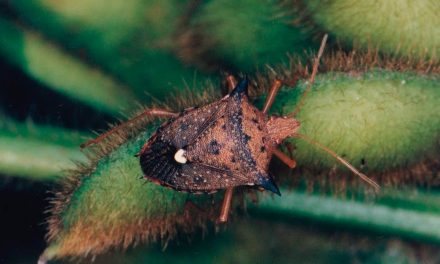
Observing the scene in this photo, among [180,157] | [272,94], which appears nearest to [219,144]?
[180,157]

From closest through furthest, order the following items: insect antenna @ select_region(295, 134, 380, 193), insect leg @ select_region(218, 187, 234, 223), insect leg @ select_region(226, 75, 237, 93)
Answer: insect antenna @ select_region(295, 134, 380, 193) → insect leg @ select_region(218, 187, 234, 223) → insect leg @ select_region(226, 75, 237, 93)

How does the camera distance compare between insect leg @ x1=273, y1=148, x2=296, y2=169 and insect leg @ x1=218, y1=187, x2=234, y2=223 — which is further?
insect leg @ x1=218, y1=187, x2=234, y2=223

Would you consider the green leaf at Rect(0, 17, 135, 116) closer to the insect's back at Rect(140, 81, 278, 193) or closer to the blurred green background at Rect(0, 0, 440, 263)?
the blurred green background at Rect(0, 0, 440, 263)

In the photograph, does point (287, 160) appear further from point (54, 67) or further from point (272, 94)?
point (54, 67)

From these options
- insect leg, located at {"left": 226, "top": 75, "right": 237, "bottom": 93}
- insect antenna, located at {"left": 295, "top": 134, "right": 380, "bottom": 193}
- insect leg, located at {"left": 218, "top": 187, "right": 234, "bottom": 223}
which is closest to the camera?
insect antenna, located at {"left": 295, "top": 134, "right": 380, "bottom": 193}

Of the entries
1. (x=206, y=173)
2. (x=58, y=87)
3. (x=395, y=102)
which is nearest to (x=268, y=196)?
(x=206, y=173)

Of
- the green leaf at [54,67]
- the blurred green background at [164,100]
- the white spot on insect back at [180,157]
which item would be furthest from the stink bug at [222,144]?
the green leaf at [54,67]

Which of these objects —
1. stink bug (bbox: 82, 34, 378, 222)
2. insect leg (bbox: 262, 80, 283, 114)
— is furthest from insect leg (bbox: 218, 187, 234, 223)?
insect leg (bbox: 262, 80, 283, 114)
